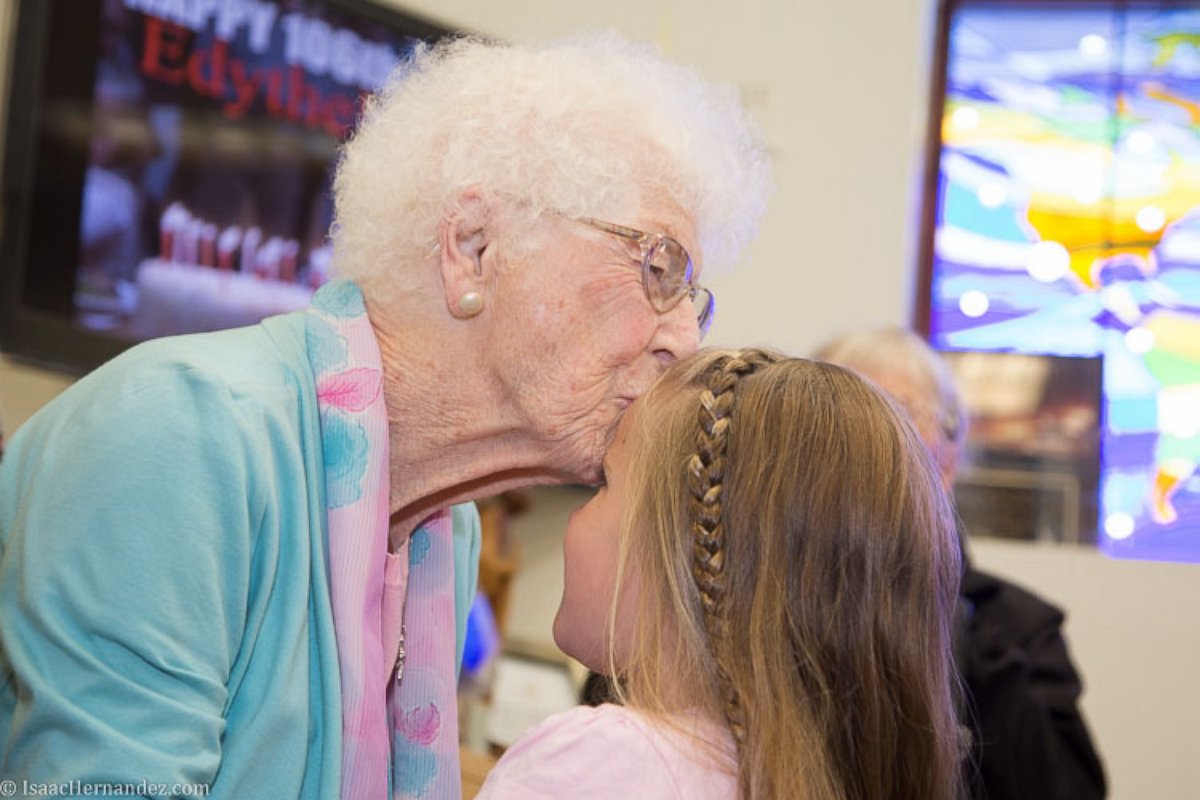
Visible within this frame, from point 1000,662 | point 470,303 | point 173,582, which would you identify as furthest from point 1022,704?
point 173,582

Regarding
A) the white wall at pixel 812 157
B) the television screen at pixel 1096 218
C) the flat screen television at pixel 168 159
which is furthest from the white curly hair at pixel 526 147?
the television screen at pixel 1096 218

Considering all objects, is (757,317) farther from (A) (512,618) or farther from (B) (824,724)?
Answer: (B) (824,724)

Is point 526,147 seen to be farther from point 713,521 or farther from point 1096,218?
point 1096,218

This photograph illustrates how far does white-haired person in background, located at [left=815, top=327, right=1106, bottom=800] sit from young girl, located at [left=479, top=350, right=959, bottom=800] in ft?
4.04

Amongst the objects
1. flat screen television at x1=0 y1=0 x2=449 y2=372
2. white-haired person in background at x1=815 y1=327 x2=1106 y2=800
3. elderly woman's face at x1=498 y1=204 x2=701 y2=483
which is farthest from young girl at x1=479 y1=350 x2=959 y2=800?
flat screen television at x1=0 y1=0 x2=449 y2=372

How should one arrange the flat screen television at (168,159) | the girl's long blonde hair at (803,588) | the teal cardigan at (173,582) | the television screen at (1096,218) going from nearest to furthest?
the teal cardigan at (173,582) → the girl's long blonde hair at (803,588) → the flat screen television at (168,159) → the television screen at (1096,218)

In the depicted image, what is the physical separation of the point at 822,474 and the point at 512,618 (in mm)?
2917

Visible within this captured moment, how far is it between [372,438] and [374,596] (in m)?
0.17

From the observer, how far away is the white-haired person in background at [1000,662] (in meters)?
2.71

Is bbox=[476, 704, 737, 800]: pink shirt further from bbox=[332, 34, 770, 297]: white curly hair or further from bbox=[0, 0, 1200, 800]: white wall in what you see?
bbox=[0, 0, 1200, 800]: white wall

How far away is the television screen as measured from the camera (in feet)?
13.5

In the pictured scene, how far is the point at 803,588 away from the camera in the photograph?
53.3 inches

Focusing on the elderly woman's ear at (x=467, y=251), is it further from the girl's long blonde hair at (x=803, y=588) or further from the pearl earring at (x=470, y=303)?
the girl's long blonde hair at (x=803, y=588)

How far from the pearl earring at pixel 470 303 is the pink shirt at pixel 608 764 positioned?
0.50 metres
